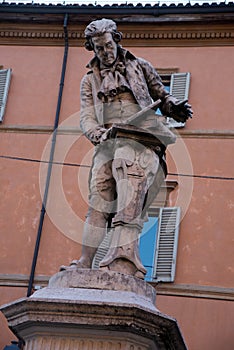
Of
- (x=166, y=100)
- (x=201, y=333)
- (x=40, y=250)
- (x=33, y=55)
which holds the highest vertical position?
(x=33, y=55)

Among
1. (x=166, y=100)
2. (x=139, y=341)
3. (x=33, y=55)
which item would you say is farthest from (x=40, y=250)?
(x=139, y=341)

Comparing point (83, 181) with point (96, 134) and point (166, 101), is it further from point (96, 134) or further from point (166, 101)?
point (96, 134)

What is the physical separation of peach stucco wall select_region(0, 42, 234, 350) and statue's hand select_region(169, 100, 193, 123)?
425 inches

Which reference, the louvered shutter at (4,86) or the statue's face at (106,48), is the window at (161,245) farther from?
the statue's face at (106,48)

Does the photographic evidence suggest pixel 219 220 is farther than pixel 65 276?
Yes

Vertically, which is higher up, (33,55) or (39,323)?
(33,55)

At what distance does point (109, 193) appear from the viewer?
6.28 m

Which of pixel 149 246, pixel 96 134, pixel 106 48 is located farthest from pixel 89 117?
pixel 149 246

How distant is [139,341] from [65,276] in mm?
714

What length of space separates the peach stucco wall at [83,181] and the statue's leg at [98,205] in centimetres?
1109

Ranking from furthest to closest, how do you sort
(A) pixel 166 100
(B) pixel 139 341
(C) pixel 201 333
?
(C) pixel 201 333 < (A) pixel 166 100 < (B) pixel 139 341

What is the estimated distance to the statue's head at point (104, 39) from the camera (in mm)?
6668

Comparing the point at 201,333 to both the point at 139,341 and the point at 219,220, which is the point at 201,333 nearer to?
the point at 219,220

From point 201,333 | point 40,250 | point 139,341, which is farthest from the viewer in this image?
point 40,250
